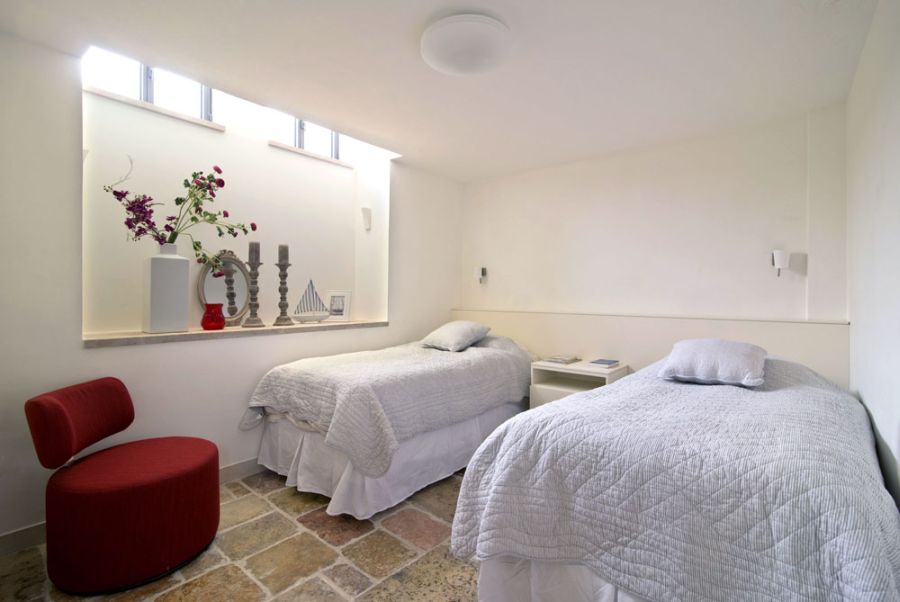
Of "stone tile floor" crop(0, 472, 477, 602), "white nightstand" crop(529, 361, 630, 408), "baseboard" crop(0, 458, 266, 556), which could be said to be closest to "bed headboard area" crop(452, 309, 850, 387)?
"white nightstand" crop(529, 361, 630, 408)

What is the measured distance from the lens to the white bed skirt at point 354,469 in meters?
2.21

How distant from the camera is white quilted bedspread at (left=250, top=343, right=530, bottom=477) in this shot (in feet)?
7.22

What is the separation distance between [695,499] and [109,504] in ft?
6.66

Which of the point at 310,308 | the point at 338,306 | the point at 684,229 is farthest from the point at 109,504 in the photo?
the point at 684,229

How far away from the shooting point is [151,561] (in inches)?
66.8

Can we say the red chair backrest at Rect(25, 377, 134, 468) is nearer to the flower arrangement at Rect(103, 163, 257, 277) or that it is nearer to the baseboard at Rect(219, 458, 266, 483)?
the baseboard at Rect(219, 458, 266, 483)

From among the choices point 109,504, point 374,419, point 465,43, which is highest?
point 465,43

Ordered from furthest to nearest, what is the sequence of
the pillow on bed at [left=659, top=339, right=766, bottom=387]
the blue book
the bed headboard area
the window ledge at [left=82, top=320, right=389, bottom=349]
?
the blue book < the bed headboard area < the window ledge at [left=82, top=320, right=389, bottom=349] < the pillow on bed at [left=659, top=339, right=766, bottom=387]

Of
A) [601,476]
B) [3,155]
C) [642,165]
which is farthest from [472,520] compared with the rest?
[642,165]

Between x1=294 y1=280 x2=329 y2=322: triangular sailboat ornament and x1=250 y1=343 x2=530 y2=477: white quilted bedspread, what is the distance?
49 centimetres

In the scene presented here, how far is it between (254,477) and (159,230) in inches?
64.1

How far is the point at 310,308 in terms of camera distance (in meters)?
3.41

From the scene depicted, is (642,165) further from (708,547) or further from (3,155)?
(3,155)

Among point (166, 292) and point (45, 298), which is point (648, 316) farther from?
point (45, 298)
